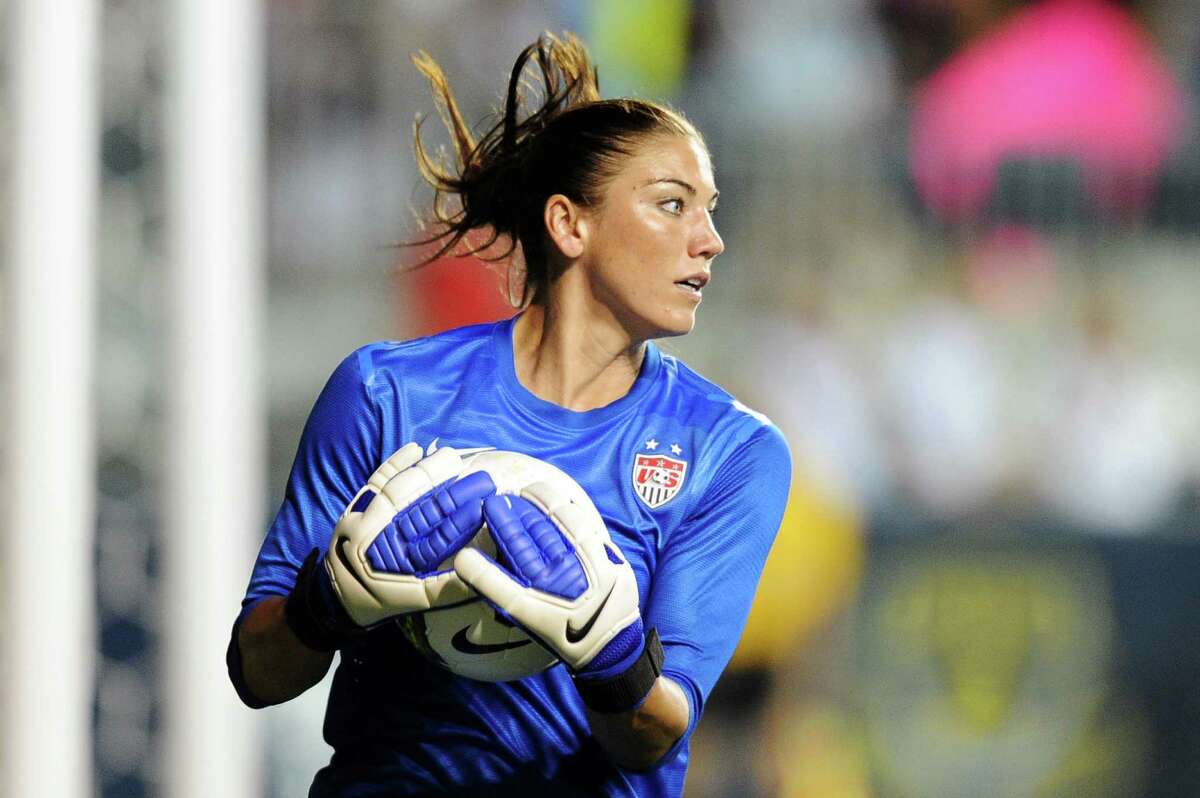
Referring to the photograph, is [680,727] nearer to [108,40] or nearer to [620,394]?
[620,394]

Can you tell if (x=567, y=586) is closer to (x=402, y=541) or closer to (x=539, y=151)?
(x=402, y=541)

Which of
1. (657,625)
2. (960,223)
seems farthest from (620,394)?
(960,223)

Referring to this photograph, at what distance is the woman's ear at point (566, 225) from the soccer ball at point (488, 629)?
0.38 metres

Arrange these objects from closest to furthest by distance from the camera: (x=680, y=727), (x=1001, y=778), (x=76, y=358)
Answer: (x=680, y=727) < (x=76, y=358) < (x=1001, y=778)

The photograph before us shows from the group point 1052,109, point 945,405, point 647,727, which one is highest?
point 1052,109

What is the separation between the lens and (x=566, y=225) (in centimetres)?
252

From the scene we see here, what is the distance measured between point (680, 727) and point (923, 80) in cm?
670

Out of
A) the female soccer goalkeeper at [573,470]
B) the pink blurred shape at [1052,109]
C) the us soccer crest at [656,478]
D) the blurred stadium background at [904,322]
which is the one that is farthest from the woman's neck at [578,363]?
the pink blurred shape at [1052,109]

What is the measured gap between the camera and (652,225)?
8.00 feet

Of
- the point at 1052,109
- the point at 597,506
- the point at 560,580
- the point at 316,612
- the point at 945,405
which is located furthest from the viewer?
the point at 1052,109

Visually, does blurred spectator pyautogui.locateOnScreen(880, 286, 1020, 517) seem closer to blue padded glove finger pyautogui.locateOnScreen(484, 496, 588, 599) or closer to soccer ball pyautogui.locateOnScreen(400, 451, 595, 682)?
soccer ball pyautogui.locateOnScreen(400, 451, 595, 682)

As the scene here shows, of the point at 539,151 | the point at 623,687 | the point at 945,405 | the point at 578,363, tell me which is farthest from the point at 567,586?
the point at 945,405

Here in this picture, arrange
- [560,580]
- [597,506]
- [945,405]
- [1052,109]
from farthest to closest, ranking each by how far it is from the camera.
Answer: [1052,109] → [945,405] → [597,506] → [560,580]

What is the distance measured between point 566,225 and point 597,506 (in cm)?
41
